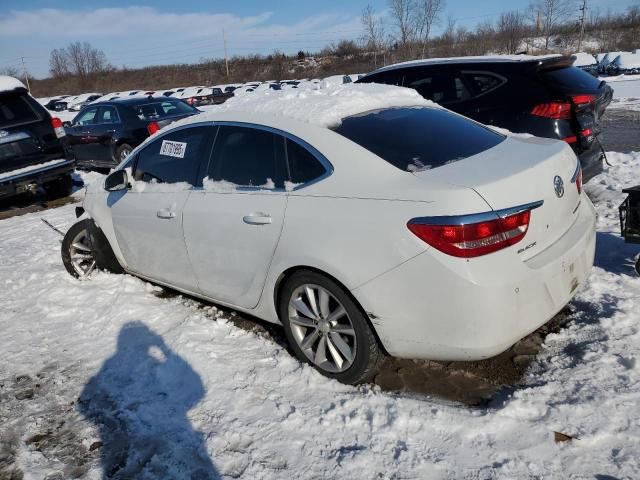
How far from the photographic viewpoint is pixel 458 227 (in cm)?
244

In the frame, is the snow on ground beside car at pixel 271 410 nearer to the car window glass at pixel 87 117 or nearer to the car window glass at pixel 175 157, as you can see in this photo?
the car window glass at pixel 175 157

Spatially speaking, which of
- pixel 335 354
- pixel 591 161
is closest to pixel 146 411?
pixel 335 354

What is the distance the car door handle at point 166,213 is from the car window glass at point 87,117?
8.65 metres

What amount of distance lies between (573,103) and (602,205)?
127 cm

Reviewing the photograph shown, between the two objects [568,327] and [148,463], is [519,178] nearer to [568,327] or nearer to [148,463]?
[568,327]

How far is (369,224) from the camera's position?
8.76 feet

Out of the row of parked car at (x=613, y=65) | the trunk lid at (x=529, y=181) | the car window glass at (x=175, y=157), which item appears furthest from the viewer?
the row of parked car at (x=613, y=65)

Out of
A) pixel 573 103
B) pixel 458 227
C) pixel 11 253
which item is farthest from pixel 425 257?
pixel 11 253

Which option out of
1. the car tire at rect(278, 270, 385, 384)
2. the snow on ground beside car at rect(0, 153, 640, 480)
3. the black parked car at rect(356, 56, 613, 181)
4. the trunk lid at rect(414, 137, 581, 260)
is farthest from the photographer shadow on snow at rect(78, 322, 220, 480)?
the black parked car at rect(356, 56, 613, 181)

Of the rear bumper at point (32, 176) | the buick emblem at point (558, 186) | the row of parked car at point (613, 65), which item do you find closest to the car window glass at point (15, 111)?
the rear bumper at point (32, 176)

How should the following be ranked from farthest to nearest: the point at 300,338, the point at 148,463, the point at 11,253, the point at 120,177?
1. the point at 11,253
2. the point at 120,177
3. the point at 300,338
4. the point at 148,463

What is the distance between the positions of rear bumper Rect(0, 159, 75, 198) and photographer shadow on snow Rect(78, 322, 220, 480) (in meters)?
5.54

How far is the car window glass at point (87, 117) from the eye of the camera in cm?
1142

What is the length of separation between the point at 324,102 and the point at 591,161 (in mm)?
3239
